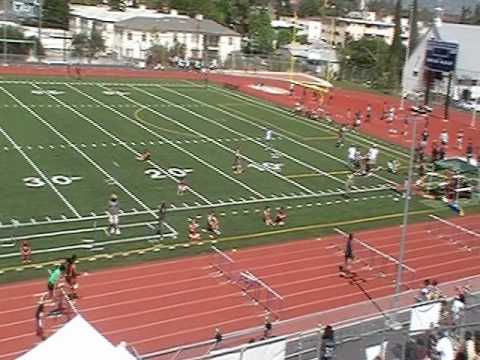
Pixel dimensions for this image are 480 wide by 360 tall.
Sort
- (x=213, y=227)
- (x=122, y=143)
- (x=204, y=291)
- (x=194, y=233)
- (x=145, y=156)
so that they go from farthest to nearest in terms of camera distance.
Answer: (x=122, y=143) → (x=145, y=156) → (x=213, y=227) → (x=194, y=233) → (x=204, y=291)

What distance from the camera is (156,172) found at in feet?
96.4

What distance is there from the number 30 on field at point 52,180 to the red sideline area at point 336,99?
1920 centimetres

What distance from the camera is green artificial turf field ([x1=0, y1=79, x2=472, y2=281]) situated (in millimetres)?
22812

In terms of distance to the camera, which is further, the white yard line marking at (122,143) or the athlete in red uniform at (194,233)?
the white yard line marking at (122,143)

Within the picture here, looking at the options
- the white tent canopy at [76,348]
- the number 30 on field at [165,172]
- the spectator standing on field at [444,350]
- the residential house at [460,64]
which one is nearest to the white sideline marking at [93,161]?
the number 30 on field at [165,172]

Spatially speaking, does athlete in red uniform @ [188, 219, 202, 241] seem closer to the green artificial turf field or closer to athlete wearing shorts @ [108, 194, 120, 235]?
the green artificial turf field

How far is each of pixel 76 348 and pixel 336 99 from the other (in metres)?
44.9

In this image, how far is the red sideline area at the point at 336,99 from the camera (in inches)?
1720

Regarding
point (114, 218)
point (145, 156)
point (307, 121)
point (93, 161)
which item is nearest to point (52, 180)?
point (93, 161)

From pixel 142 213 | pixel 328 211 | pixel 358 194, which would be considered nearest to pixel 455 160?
pixel 358 194

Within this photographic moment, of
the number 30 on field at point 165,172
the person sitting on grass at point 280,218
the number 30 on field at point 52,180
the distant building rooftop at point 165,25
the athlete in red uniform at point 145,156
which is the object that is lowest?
the person sitting on grass at point 280,218

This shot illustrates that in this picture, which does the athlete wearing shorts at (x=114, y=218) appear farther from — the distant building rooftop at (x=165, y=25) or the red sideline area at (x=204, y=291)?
the distant building rooftop at (x=165, y=25)

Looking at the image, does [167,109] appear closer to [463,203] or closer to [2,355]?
[463,203]

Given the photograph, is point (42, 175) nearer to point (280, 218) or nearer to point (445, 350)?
point (280, 218)
